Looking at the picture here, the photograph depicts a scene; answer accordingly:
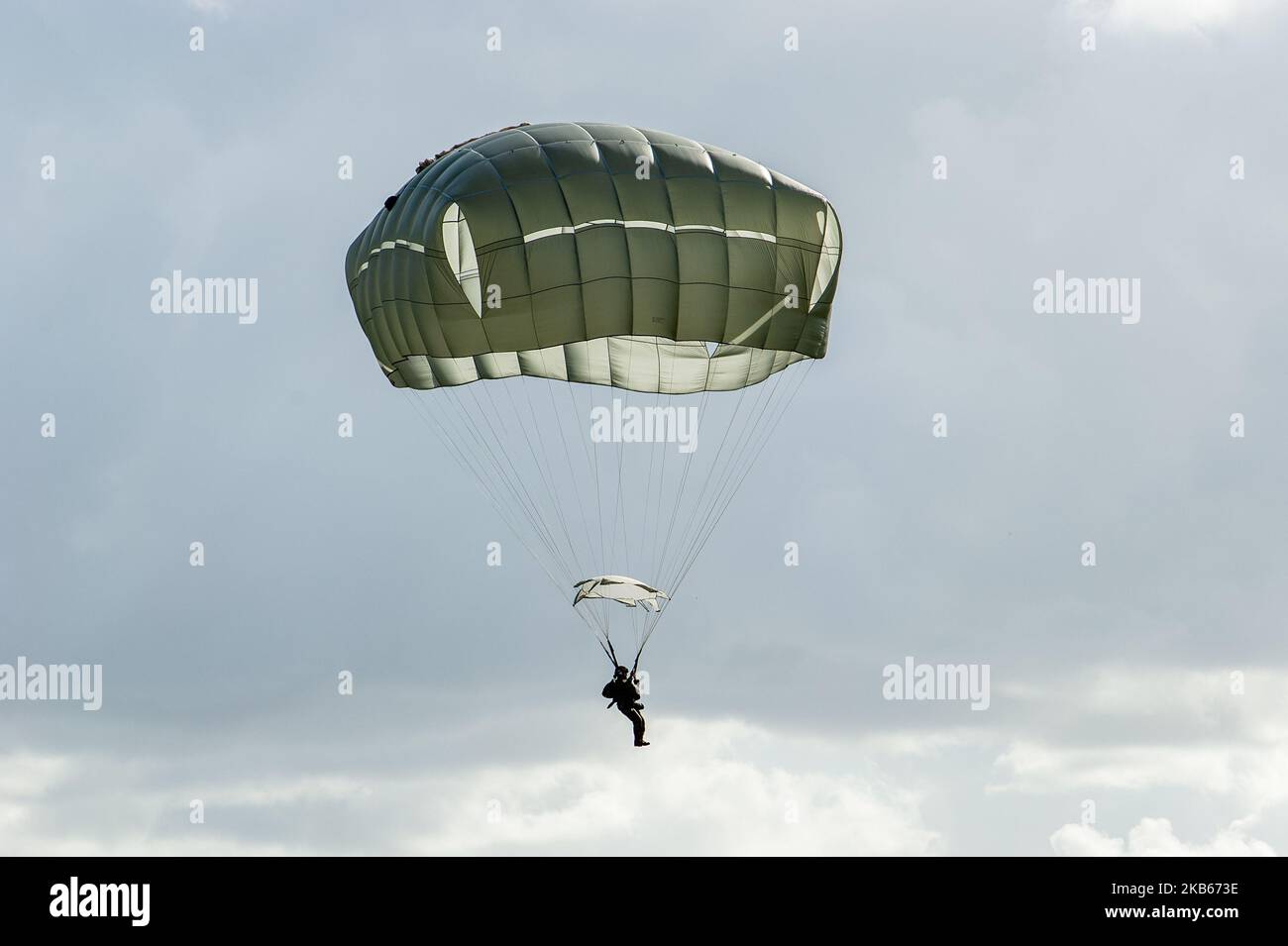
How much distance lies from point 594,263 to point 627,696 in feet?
28.2

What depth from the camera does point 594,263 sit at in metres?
47.5

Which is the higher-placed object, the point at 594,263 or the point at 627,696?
the point at 594,263

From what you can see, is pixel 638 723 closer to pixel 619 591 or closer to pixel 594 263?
pixel 619 591

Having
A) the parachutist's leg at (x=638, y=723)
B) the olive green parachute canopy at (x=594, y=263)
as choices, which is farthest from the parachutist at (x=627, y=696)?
the olive green parachute canopy at (x=594, y=263)

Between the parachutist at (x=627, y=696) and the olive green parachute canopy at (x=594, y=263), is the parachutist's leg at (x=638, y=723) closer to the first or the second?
the parachutist at (x=627, y=696)

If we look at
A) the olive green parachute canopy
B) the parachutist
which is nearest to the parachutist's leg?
the parachutist

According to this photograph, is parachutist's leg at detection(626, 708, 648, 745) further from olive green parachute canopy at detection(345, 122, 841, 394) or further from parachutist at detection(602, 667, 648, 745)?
olive green parachute canopy at detection(345, 122, 841, 394)

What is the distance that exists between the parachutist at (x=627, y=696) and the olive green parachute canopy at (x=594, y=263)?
20.4ft

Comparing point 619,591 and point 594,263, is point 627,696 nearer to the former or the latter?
point 619,591

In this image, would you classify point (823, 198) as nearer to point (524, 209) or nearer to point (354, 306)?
point (524, 209)

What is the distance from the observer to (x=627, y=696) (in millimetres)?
47281

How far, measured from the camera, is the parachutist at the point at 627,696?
1859 inches

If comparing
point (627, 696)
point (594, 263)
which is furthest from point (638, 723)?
point (594, 263)
